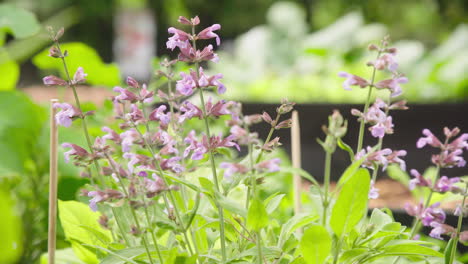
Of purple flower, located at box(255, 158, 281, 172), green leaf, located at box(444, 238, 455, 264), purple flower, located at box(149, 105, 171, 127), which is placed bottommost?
green leaf, located at box(444, 238, 455, 264)

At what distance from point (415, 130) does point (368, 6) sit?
3.30 m

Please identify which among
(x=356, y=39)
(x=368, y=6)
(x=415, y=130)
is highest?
(x=368, y=6)

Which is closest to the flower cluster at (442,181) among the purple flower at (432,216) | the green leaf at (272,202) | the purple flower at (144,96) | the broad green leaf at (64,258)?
the purple flower at (432,216)

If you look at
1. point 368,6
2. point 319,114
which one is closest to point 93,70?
point 319,114

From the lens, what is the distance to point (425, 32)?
14.3 ft

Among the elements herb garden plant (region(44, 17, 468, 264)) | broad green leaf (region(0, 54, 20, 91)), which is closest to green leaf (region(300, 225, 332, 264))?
herb garden plant (region(44, 17, 468, 264))

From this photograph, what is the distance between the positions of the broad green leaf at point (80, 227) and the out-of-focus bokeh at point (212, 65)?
0.05 metres

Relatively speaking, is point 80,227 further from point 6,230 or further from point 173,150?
point 6,230

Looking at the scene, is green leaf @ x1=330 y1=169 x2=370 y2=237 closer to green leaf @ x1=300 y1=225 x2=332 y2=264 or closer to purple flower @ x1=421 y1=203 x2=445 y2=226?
green leaf @ x1=300 y1=225 x2=332 y2=264

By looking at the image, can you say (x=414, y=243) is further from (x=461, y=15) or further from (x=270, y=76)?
(x=461, y=15)

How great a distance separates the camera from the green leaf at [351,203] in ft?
1.23

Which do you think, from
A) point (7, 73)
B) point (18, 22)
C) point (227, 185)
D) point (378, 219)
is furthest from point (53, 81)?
point (7, 73)

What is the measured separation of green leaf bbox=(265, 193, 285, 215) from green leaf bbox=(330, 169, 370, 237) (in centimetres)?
6

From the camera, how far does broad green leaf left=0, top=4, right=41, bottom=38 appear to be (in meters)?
0.78
